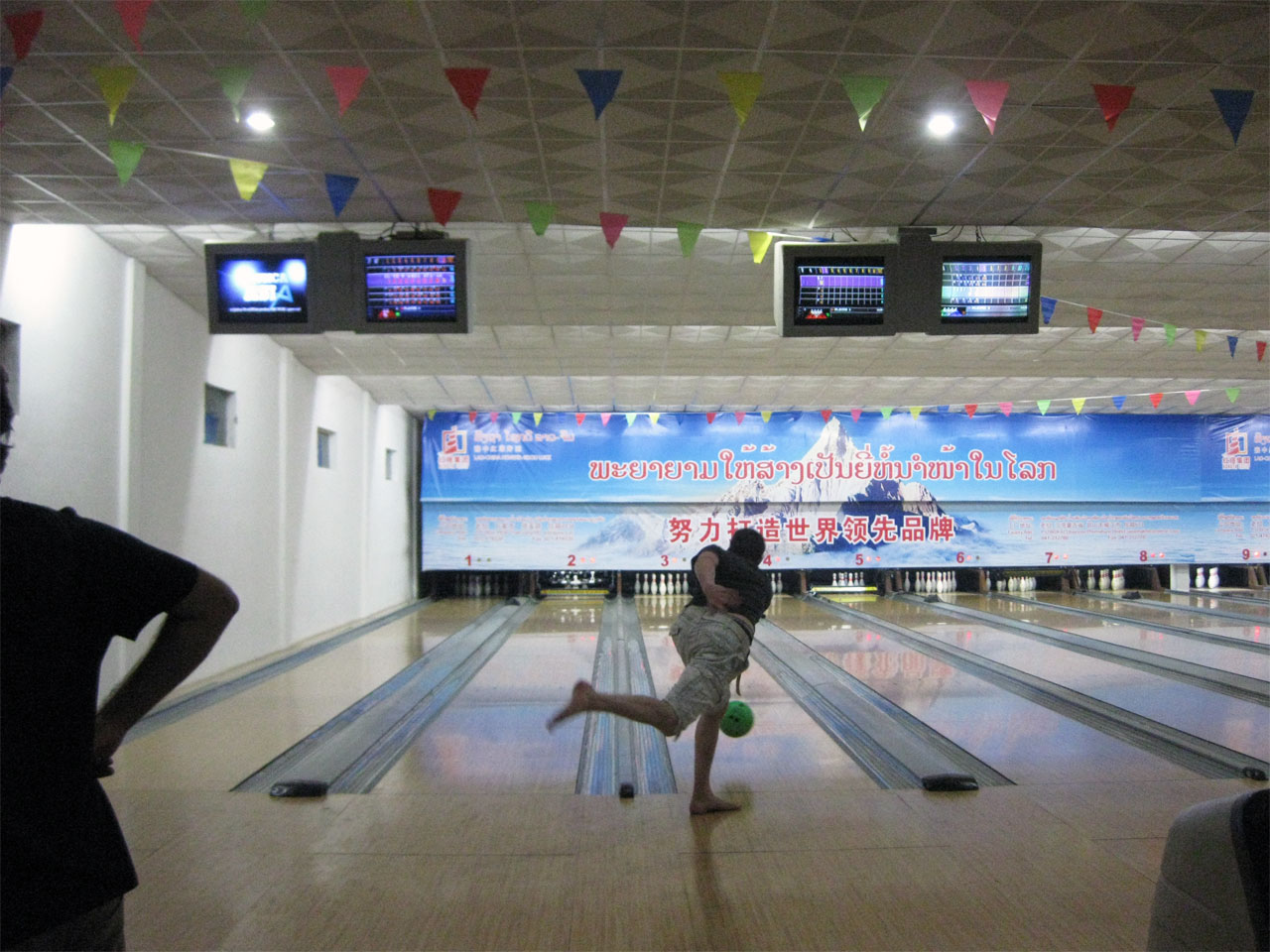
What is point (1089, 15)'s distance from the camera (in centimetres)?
332

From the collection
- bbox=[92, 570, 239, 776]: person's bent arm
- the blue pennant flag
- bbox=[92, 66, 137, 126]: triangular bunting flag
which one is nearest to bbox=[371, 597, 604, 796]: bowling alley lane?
bbox=[92, 66, 137, 126]: triangular bunting flag

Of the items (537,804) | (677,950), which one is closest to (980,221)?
(537,804)

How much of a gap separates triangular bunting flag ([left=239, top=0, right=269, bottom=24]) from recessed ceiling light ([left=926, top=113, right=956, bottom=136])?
8.63 feet

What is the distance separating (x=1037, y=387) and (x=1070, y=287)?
18.3 feet

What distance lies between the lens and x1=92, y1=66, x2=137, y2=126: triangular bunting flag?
11.9ft

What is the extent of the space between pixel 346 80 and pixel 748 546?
7.69 ft

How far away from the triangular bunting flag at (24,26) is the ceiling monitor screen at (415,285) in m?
1.97

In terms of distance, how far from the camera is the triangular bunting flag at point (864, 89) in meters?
3.72

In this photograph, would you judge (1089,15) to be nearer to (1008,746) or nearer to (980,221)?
(980,221)

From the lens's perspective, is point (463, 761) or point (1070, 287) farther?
point (1070, 287)

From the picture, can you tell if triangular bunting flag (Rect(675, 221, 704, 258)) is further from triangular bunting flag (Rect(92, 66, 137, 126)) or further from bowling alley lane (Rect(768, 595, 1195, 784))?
bowling alley lane (Rect(768, 595, 1195, 784))

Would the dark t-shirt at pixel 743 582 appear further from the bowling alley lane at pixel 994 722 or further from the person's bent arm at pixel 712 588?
the bowling alley lane at pixel 994 722

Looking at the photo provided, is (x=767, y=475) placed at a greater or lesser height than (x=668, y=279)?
lesser

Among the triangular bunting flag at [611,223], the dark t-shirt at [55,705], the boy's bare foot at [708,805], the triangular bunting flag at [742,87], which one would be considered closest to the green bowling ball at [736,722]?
the boy's bare foot at [708,805]
